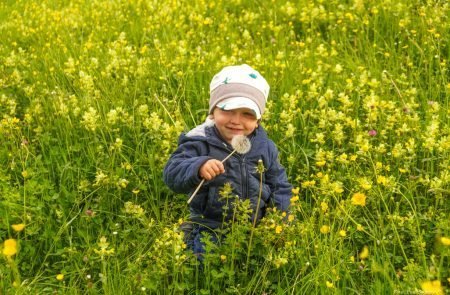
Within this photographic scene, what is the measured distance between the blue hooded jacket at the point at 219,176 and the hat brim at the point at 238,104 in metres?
0.19

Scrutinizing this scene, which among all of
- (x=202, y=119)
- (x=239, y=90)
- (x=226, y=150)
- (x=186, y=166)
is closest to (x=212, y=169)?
(x=186, y=166)

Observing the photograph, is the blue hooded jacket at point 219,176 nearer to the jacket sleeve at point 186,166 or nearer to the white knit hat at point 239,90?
the jacket sleeve at point 186,166

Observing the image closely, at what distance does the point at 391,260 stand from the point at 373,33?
3104mm

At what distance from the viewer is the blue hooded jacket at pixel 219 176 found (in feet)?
12.3

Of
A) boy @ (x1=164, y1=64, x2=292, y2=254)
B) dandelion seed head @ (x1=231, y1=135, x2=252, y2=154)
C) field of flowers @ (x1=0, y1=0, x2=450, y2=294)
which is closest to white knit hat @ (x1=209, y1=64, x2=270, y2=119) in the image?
boy @ (x1=164, y1=64, x2=292, y2=254)

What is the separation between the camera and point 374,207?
3732mm

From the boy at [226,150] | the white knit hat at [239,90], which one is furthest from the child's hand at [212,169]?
the white knit hat at [239,90]

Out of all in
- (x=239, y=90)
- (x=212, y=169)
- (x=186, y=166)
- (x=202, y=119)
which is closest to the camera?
(x=212, y=169)

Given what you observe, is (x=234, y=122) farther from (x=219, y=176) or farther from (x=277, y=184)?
(x=277, y=184)

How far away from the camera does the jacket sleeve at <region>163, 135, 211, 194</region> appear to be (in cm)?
354

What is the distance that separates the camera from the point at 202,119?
16.0 feet

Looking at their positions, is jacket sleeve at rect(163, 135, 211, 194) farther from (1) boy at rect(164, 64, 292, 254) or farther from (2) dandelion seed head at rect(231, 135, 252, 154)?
(2) dandelion seed head at rect(231, 135, 252, 154)

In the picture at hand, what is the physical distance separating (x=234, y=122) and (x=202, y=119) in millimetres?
1179

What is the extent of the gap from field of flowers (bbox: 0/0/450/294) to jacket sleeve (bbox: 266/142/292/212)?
0.11 metres
